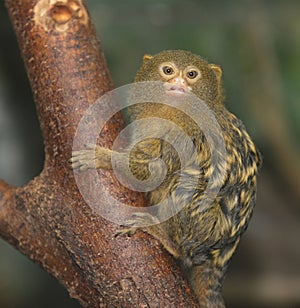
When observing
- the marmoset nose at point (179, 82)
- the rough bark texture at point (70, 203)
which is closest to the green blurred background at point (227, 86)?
the marmoset nose at point (179, 82)

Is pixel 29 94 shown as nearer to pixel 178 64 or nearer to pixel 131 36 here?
pixel 131 36

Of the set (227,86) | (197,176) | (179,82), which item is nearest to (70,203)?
(197,176)

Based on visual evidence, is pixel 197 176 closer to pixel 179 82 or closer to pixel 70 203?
pixel 179 82

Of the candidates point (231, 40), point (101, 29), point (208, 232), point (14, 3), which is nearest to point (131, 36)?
point (101, 29)

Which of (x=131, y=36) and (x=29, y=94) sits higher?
(x=131, y=36)

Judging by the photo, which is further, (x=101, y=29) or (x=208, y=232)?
(x=101, y=29)
